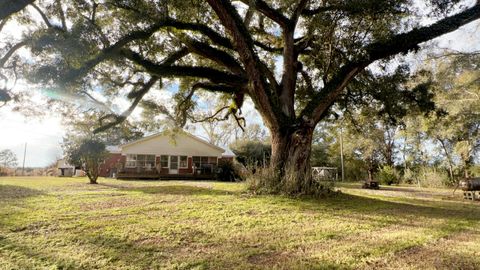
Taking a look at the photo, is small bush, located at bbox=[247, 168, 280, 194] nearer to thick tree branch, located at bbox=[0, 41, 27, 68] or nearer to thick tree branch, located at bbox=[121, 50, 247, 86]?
thick tree branch, located at bbox=[121, 50, 247, 86]

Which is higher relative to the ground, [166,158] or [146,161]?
[166,158]

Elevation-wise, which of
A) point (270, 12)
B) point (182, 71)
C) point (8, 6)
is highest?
point (270, 12)

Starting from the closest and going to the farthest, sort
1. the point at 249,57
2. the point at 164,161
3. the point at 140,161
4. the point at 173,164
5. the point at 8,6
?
1. the point at 8,6
2. the point at 249,57
3. the point at 140,161
4. the point at 164,161
5. the point at 173,164

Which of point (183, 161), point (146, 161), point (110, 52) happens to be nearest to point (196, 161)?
point (183, 161)

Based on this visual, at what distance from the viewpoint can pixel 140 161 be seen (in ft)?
81.6

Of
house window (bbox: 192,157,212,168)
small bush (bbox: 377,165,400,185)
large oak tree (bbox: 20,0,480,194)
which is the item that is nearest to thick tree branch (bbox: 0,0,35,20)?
large oak tree (bbox: 20,0,480,194)

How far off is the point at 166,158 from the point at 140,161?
2.22 m

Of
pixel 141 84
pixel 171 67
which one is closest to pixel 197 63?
pixel 141 84

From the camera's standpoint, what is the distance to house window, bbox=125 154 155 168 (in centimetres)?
2456

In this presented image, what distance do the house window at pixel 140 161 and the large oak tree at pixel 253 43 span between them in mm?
14787

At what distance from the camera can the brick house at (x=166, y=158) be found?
2391 cm

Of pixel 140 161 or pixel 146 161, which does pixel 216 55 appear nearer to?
pixel 146 161

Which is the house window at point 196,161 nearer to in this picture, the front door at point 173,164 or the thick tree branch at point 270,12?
the front door at point 173,164

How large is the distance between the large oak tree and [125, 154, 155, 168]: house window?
48.5ft
